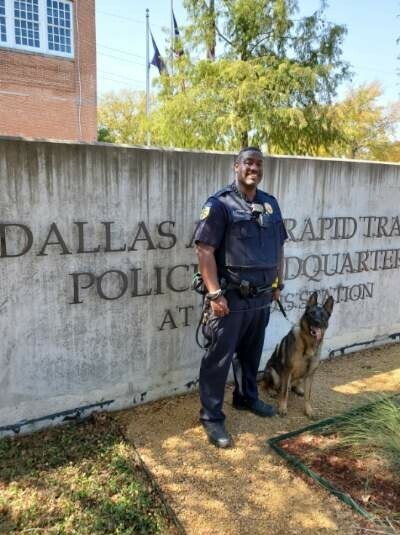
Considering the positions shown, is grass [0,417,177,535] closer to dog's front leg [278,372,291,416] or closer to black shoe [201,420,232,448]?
black shoe [201,420,232,448]

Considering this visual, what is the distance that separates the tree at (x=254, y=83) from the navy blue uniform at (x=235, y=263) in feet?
34.1

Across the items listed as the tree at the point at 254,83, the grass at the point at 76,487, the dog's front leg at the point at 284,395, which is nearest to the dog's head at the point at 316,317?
the dog's front leg at the point at 284,395

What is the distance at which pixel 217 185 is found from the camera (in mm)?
3582

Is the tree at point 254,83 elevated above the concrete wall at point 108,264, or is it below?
above

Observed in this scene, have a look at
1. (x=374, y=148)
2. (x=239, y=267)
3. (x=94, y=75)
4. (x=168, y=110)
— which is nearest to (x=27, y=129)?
(x=94, y=75)

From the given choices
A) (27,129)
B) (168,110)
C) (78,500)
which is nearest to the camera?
(78,500)

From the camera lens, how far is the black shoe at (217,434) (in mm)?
2930

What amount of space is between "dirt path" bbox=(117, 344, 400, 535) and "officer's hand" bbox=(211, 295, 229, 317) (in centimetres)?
96

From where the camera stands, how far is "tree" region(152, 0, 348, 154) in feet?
41.2

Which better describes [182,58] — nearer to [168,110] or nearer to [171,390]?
[168,110]

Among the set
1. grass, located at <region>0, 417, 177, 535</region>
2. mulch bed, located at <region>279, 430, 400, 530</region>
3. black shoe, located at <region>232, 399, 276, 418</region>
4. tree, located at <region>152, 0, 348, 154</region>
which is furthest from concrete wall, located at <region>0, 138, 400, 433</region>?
tree, located at <region>152, 0, 348, 154</region>

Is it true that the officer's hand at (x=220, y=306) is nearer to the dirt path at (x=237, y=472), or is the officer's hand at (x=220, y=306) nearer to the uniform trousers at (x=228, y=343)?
the uniform trousers at (x=228, y=343)

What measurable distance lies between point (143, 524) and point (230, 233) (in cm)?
176

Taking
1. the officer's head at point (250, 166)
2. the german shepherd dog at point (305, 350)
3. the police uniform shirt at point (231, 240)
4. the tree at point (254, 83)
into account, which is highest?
the tree at point (254, 83)
